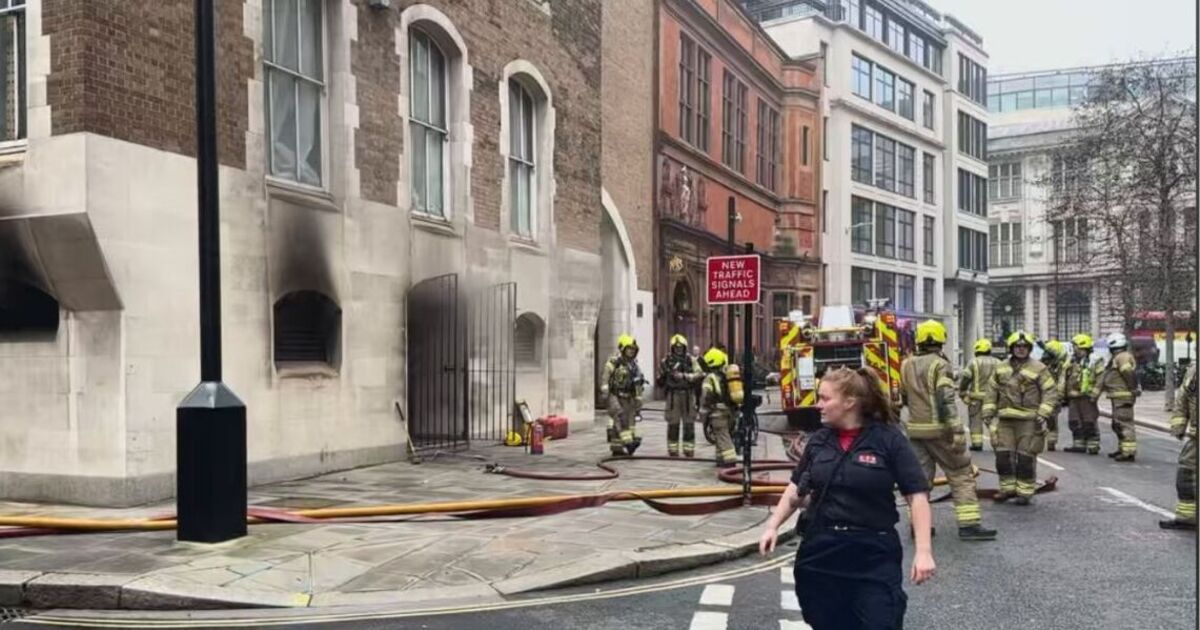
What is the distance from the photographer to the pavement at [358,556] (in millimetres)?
6043

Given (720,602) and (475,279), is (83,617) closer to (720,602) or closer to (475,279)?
(720,602)

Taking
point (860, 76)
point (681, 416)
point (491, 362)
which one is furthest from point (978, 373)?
point (860, 76)

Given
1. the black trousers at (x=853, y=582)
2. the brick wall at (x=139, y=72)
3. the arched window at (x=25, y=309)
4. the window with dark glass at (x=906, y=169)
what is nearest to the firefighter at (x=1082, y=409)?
the brick wall at (x=139, y=72)

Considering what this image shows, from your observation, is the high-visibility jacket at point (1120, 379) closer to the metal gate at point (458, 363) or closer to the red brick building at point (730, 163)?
the metal gate at point (458, 363)

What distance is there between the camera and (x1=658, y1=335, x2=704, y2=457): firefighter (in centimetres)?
1315

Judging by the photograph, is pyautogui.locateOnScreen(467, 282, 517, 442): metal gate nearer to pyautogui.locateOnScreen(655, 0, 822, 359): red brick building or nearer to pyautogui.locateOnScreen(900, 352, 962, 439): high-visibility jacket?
pyautogui.locateOnScreen(900, 352, 962, 439): high-visibility jacket

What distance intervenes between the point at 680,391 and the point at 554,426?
3542mm

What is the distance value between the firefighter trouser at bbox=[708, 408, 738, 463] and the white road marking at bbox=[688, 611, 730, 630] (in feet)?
21.1

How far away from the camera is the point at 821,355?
18.9 metres

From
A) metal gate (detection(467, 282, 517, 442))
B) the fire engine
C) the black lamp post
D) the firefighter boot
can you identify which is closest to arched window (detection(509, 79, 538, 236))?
metal gate (detection(467, 282, 517, 442))

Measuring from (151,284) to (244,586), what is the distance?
4.10m

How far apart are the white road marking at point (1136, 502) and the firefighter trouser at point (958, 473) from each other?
2.45 m

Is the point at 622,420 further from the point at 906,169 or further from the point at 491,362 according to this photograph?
the point at 906,169

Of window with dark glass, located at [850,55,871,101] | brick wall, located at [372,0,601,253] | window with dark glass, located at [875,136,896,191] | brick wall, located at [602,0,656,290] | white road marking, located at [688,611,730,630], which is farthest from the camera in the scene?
window with dark glass, located at [875,136,896,191]
